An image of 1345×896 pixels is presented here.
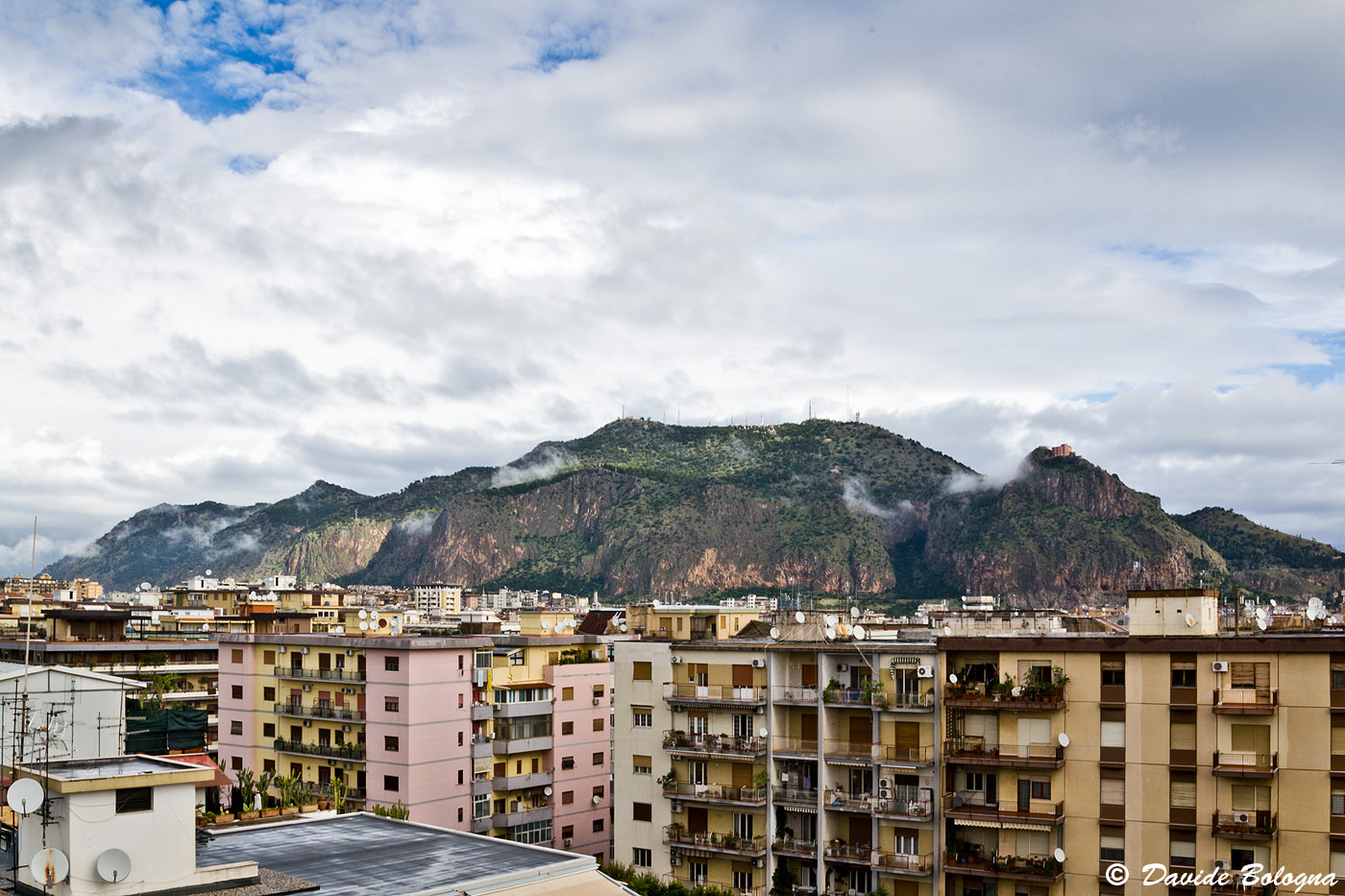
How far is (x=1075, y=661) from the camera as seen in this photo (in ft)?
158

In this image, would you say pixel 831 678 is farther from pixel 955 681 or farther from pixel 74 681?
pixel 74 681

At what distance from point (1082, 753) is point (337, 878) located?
29753 millimetres

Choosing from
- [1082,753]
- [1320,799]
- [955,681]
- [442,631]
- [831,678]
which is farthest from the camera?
[442,631]

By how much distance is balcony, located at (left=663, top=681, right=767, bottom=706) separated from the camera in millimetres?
57594

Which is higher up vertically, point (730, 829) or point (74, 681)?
point (74, 681)

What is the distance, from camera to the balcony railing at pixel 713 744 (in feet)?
187

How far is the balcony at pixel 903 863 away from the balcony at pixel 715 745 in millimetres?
7827

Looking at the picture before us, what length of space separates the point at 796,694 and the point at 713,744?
200 inches

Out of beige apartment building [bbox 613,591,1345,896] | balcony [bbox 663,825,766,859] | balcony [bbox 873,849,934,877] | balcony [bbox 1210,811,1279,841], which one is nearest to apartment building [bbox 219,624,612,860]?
beige apartment building [bbox 613,591,1345,896]

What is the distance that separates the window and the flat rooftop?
4.08 meters

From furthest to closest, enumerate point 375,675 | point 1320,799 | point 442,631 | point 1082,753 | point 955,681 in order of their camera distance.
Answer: point 442,631
point 375,675
point 955,681
point 1082,753
point 1320,799

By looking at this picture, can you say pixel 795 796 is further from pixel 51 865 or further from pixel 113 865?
pixel 51 865

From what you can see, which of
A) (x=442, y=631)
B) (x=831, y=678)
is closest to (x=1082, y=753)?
(x=831, y=678)

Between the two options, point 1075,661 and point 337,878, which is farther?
point 1075,661
